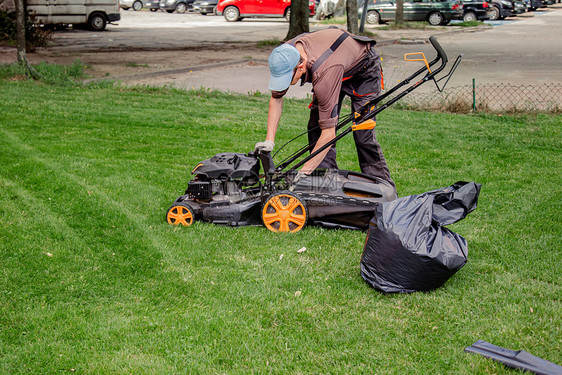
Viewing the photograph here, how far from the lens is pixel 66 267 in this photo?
14.4ft

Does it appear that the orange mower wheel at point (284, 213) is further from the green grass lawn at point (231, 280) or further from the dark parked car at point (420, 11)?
the dark parked car at point (420, 11)

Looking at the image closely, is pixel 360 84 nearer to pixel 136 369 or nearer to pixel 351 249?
pixel 351 249

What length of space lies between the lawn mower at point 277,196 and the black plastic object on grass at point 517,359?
1788 mm

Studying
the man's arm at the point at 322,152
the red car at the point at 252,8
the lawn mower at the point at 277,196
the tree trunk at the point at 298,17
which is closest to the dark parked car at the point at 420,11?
the red car at the point at 252,8

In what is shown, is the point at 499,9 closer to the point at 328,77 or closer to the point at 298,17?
the point at 298,17

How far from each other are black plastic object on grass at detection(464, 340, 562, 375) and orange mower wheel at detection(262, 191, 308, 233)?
1912mm

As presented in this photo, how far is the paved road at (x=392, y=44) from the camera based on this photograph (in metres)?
12.9

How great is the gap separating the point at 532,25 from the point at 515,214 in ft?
87.1

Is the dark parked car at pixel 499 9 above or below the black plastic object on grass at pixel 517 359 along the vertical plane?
above

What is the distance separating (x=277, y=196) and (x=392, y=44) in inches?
668

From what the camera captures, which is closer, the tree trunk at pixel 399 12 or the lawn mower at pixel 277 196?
the lawn mower at pixel 277 196

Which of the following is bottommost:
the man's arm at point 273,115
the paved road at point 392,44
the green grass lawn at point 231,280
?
the green grass lawn at point 231,280

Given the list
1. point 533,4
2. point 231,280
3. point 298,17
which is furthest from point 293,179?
point 533,4

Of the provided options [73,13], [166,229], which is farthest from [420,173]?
[73,13]
